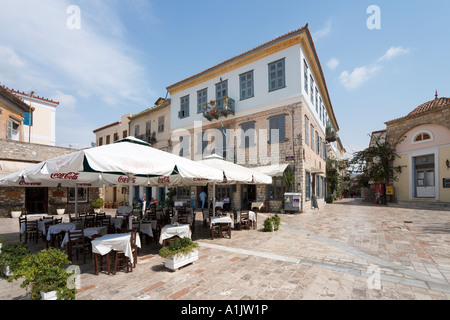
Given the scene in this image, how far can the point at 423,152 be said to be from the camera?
59.1 ft

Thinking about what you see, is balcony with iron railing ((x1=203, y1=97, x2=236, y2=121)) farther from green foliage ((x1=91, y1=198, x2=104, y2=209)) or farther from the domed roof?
the domed roof

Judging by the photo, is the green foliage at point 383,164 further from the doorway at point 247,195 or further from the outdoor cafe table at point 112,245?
the outdoor cafe table at point 112,245

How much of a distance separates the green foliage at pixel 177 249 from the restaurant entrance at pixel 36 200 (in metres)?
16.6

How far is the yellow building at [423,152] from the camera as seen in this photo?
55.0 feet

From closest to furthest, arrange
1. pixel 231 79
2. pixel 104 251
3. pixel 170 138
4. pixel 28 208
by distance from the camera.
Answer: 1. pixel 104 251
2. pixel 28 208
3. pixel 231 79
4. pixel 170 138

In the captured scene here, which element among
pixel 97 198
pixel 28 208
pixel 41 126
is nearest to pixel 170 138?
pixel 97 198

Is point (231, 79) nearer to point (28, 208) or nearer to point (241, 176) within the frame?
point (241, 176)

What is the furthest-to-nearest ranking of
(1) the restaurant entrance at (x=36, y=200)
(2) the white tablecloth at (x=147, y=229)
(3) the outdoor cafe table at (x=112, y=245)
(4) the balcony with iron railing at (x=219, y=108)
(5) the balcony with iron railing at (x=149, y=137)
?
(5) the balcony with iron railing at (x=149, y=137) < (4) the balcony with iron railing at (x=219, y=108) < (1) the restaurant entrance at (x=36, y=200) < (2) the white tablecloth at (x=147, y=229) < (3) the outdoor cafe table at (x=112, y=245)

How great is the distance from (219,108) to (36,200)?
49.8 ft

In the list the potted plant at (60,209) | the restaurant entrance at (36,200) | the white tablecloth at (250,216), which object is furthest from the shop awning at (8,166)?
the white tablecloth at (250,216)

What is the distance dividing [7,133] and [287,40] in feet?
68.8

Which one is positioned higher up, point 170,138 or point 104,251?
point 170,138

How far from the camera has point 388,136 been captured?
807 inches

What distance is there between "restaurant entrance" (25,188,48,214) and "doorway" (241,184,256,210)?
47.8ft
